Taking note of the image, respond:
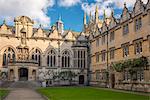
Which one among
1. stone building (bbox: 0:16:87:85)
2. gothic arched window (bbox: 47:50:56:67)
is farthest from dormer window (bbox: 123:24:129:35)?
gothic arched window (bbox: 47:50:56:67)

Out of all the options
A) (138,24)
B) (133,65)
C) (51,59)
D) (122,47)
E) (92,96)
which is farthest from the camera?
(51,59)

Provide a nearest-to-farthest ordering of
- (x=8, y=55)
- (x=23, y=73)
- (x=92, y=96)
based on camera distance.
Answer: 1. (x=92, y=96)
2. (x=8, y=55)
3. (x=23, y=73)

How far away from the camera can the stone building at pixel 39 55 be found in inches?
1778

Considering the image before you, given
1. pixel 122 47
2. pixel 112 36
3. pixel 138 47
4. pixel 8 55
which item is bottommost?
pixel 8 55

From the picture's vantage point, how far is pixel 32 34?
4841cm

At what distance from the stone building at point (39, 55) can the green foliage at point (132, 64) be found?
50.0 ft

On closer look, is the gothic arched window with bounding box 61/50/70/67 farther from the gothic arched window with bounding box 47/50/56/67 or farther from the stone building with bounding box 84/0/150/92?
the stone building with bounding box 84/0/150/92

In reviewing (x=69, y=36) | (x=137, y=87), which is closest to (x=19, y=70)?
(x=69, y=36)

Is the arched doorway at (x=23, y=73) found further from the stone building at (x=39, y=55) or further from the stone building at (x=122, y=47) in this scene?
the stone building at (x=122, y=47)

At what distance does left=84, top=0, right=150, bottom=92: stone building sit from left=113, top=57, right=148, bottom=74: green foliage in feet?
1.67

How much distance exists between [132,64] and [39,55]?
862 inches

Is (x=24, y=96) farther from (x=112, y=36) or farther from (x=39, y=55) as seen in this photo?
(x=39, y=55)

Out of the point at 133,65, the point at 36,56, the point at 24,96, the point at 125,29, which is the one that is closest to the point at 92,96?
the point at 24,96

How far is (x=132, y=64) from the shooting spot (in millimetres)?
30578
